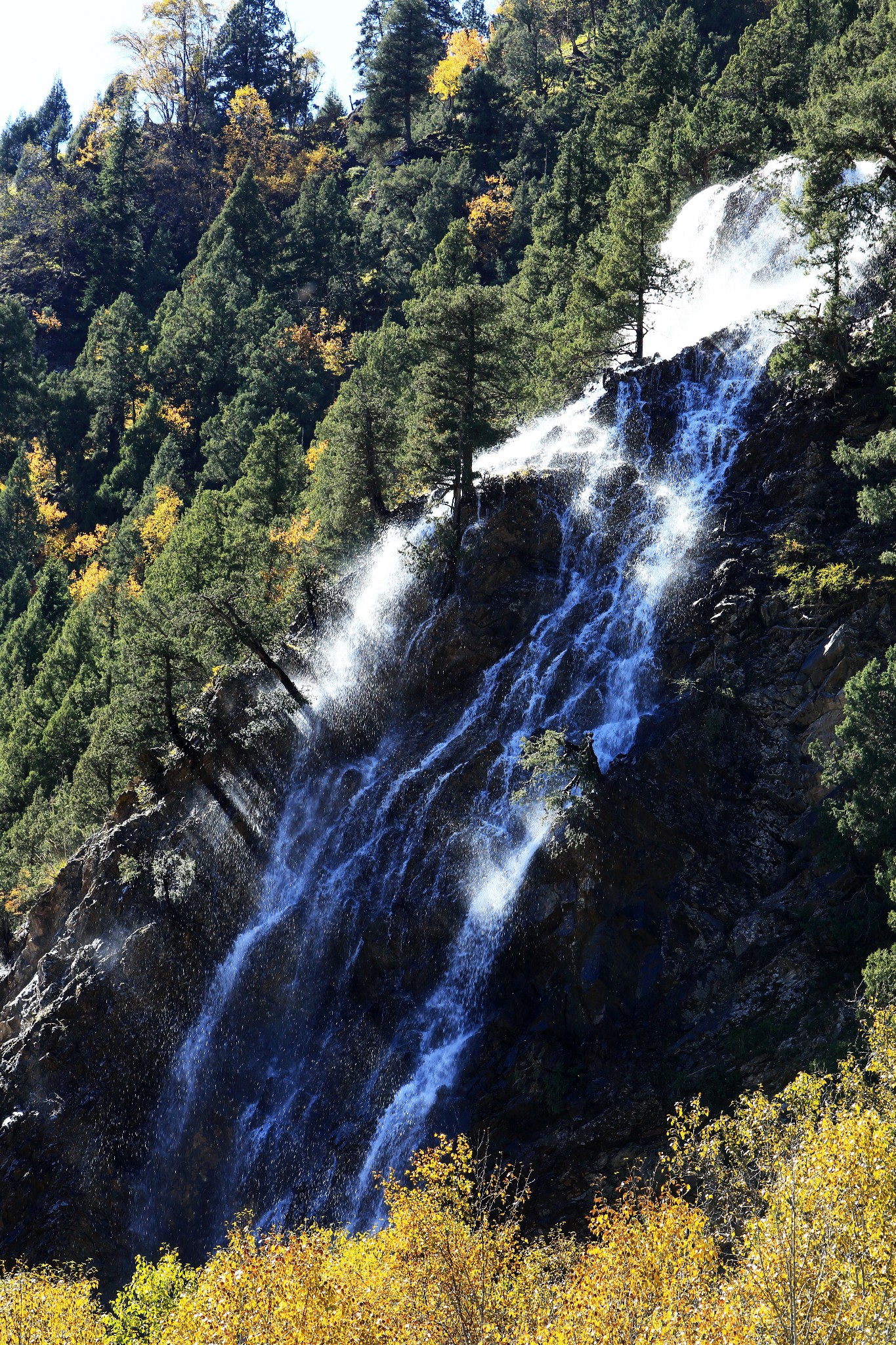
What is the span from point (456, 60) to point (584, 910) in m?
101

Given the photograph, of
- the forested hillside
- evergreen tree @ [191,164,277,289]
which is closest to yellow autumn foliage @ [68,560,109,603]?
the forested hillside

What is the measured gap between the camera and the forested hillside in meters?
41.9

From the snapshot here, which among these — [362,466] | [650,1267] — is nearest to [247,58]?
[362,466]

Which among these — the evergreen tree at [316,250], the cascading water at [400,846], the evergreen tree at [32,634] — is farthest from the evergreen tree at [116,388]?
the cascading water at [400,846]

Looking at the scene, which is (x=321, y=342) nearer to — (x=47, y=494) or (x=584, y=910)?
(x=47, y=494)

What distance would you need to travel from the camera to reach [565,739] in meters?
33.8

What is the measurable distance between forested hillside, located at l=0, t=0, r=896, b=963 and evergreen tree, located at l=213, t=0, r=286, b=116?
0.39 m

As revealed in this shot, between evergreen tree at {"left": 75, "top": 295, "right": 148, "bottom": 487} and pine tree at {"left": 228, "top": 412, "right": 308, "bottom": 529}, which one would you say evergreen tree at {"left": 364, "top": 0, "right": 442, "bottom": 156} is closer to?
evergreen tree at {"left": 75, "top": 295, "right": 148, "bottom": 487}

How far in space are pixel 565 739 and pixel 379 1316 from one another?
58.9 feet

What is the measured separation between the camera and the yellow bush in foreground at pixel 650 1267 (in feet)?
54.6

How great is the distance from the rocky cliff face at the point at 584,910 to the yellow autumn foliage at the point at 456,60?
72.0m

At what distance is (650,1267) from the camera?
20188mm

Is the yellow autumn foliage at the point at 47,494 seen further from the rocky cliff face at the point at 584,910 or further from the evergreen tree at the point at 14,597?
the rocky cliff face at the point at 584,910

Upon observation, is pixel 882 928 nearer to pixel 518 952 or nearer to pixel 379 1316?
pixel 518 952
